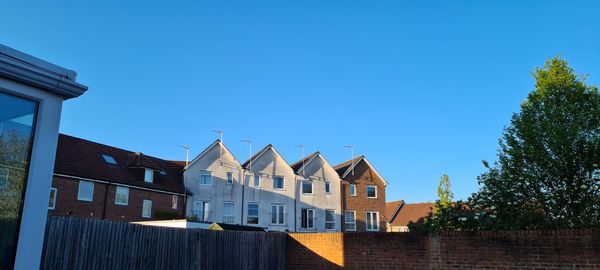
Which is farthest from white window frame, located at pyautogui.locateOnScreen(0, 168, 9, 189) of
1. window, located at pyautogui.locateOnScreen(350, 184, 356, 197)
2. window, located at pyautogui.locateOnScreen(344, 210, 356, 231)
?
window, located at pyautogui.locateOnScreen(350, 184, 356, 197)

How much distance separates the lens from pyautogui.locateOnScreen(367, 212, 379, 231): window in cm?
3781

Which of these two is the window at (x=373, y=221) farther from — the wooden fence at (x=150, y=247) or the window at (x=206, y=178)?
the wooden fence at (x=150, y=247)

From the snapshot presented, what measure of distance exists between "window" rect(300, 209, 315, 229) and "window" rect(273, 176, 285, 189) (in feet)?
8.63

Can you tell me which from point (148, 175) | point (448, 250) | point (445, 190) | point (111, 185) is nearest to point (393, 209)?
point (445, 190)

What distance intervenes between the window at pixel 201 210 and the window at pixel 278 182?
5.43 metres

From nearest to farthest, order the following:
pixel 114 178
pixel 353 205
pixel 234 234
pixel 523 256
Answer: pixel 523 256, pixel 234 234, pixel 114 178, pixel 353 205

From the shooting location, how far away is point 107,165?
95.0 feet

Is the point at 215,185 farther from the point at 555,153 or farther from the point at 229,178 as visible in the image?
the point at 555,153

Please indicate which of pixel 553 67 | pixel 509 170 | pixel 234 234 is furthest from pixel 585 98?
pixel 234 234

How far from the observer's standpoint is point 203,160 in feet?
113

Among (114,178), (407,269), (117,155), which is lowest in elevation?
(407,269)

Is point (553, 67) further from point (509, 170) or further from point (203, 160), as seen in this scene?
point (203, 160)

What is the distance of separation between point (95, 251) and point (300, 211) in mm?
27613

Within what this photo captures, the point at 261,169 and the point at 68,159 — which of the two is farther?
the point at 261,169
